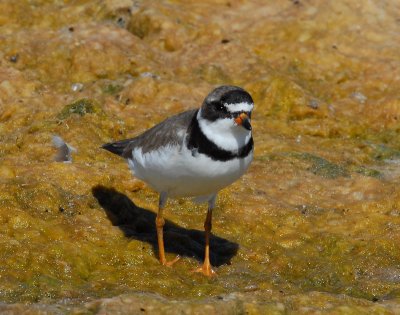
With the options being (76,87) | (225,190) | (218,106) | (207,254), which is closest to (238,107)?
(218,106)

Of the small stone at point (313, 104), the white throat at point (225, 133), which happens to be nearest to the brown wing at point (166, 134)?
the white throat at point (225, 133)

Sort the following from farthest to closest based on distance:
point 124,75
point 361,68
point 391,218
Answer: point 361,68, point 124,75, point 391,218

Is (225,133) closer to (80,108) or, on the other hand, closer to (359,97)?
(80,108)

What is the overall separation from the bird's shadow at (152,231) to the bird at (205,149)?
50 centimetres

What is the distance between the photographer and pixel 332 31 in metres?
17.9

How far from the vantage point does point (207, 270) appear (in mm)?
10172

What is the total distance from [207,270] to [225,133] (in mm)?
1912

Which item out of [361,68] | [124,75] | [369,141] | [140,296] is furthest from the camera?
[361,68]

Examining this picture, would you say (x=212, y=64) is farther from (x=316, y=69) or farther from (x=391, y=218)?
(x=391, y=218)

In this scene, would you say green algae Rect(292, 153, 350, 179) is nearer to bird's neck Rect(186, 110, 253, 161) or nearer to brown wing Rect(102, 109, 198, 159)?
brown wing Rect(102, 109, 198, 159)

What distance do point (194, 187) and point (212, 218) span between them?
193 centimetres

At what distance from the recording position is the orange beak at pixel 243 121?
9.42 m

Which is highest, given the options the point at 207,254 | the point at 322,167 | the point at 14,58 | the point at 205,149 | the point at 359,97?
the point at 205,149

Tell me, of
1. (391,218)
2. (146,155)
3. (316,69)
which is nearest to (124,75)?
(316,69)
